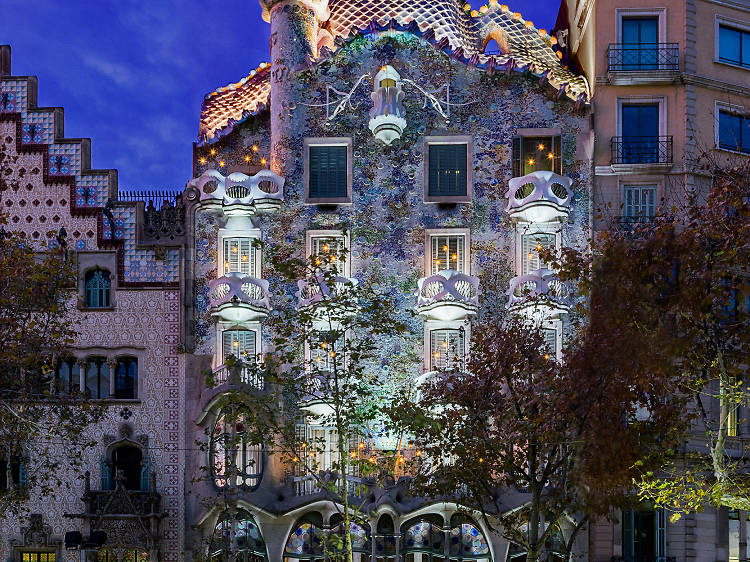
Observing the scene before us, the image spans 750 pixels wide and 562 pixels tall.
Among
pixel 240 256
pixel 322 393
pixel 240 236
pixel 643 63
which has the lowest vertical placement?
pixel 322 393

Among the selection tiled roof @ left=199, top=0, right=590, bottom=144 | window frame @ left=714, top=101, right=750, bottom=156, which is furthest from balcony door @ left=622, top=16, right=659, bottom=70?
window frame @ left=714, top=101, right=750, bottom=156

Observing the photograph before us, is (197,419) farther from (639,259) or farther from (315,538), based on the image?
(639,259)

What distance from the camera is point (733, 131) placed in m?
42.1

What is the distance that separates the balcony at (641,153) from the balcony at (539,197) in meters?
1.72

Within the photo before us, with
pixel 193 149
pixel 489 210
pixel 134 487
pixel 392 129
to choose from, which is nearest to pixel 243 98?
pixel 193 149

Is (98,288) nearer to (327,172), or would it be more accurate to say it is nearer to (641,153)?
(327,172)

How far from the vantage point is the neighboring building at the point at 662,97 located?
41312 millimetres

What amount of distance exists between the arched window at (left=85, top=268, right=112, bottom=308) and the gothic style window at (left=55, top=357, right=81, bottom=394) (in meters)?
1.97

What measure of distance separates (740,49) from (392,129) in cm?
1176

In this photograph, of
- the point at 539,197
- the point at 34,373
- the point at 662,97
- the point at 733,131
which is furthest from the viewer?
the point at 733,131

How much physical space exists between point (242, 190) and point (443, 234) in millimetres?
6631

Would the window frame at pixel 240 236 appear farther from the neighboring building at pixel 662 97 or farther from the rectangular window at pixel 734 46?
the rectangular window at pixel 734 46

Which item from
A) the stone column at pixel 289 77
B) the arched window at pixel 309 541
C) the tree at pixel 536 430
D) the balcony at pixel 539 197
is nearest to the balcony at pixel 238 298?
the stone column at pixel 289 77

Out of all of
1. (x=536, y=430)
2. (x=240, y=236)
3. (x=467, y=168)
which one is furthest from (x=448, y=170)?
(x=536, y=430)
